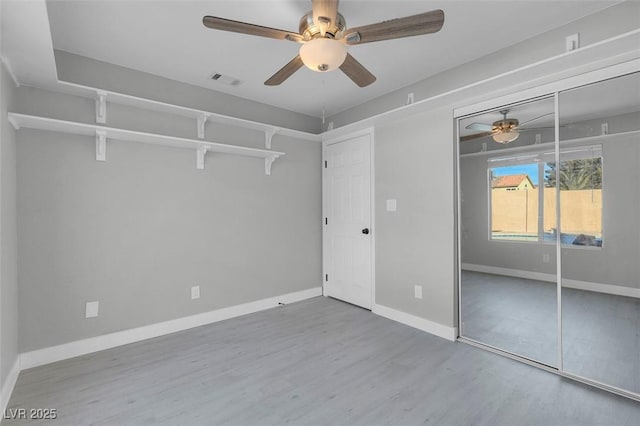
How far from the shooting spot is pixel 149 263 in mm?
3053

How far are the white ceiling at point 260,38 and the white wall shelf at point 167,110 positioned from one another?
36 cm

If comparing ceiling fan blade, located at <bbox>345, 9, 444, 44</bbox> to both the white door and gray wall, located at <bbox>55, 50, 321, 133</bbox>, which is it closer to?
the white door

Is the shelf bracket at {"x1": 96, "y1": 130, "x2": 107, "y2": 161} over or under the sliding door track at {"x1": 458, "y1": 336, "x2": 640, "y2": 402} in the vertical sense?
over

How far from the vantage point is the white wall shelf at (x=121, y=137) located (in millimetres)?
2400

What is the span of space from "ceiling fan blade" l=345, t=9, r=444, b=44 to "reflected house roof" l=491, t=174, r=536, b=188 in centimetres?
156

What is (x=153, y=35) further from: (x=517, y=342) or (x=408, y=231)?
(x=517, y=342)

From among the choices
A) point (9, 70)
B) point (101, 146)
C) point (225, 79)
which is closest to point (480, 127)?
point (225, 79)

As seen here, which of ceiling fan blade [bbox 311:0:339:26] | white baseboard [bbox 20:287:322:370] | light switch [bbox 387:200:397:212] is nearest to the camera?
ceiling fan blade [bbox 311:0:339:26]

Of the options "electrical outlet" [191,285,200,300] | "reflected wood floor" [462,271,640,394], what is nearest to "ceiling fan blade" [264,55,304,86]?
"electrical outlet" [191,285,200,300]

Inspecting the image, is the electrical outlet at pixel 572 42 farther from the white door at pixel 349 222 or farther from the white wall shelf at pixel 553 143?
the white door at pixel 349 222

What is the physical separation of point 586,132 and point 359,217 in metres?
2.32

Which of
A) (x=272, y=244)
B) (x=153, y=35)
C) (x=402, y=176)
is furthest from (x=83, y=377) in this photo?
(x=402, y=176)

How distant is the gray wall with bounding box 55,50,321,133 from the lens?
273 centimetres

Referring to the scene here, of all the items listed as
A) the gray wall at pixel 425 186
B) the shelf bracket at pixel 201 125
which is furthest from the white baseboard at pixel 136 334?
the shelf bracket at pixel 201 125
